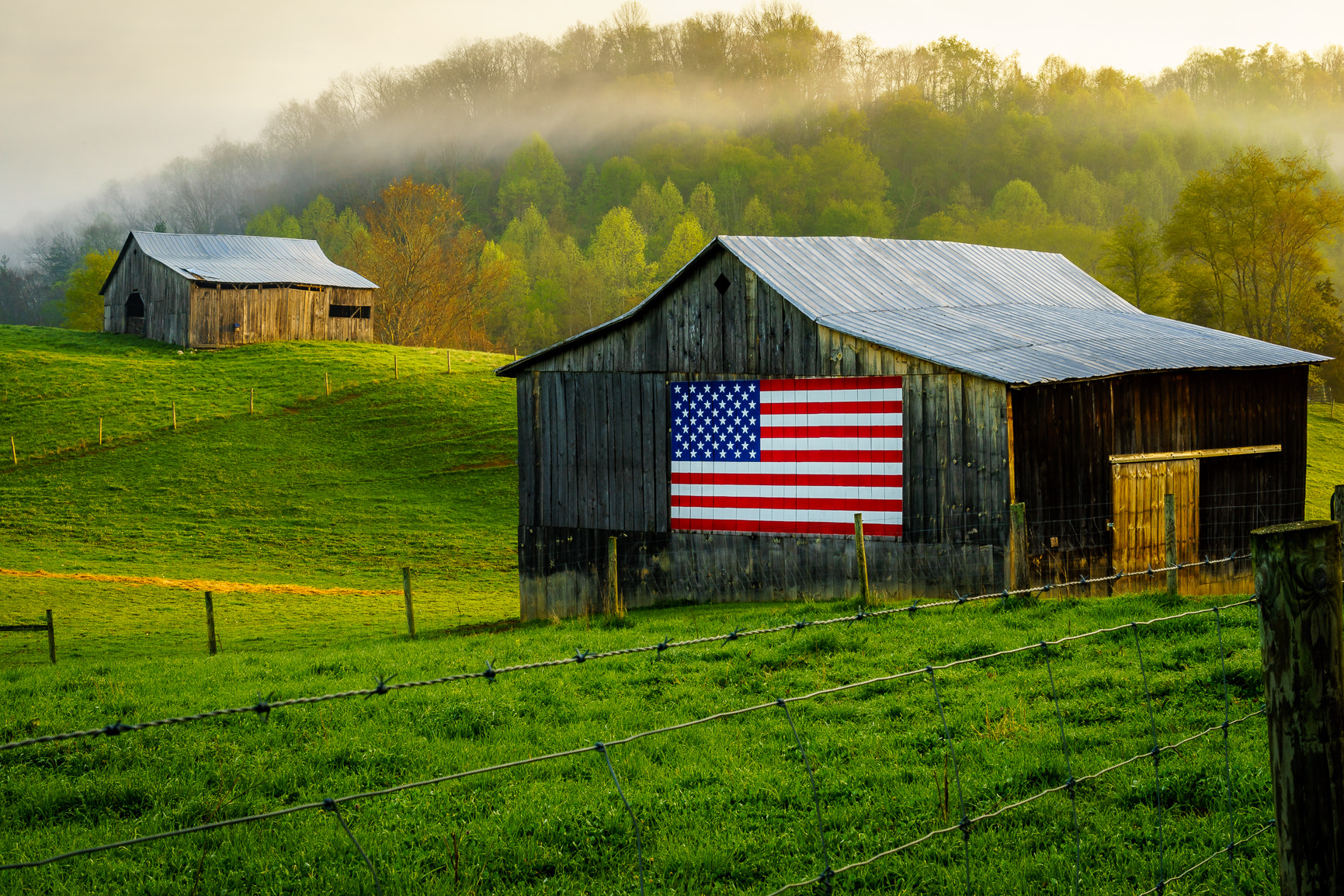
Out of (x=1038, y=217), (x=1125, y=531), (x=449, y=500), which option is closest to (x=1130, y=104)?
(x=1038, y=217)

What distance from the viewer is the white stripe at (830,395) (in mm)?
19203

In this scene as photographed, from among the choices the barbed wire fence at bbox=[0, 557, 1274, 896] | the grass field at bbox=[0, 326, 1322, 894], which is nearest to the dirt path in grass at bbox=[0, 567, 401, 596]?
the grass field at bbox=[0, 326, 1322, 894]

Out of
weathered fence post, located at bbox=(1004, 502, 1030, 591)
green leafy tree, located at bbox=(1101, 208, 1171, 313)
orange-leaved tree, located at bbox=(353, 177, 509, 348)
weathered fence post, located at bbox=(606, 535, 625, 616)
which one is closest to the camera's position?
weathered fence post, located at bbox=(1004, 502, 1030, 591)

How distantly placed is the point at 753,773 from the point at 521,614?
54.5 feet

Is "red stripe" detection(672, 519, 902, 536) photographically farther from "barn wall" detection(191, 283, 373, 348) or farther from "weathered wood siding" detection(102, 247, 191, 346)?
"weathered wood siding" detection(102, 247, 191, 346)

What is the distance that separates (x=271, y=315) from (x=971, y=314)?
52962 millimetres

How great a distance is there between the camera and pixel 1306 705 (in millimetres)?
4527

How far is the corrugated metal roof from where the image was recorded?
219 ft

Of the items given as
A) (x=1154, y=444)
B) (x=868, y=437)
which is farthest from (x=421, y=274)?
(x=1154, y=444)

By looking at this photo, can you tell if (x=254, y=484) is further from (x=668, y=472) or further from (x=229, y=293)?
(x=668, y=472)

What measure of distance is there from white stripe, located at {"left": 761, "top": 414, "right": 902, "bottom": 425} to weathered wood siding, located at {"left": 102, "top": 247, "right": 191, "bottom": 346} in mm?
53015

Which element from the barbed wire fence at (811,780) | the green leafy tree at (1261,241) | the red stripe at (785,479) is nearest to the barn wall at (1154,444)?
the red stripe at (785,479)

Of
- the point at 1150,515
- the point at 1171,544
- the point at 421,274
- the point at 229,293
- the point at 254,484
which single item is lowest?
the point at 254,484

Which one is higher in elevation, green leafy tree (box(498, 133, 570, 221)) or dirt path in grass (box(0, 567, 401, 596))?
green leafy tree (box(498, 133, 570, 221))
